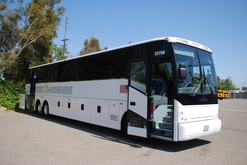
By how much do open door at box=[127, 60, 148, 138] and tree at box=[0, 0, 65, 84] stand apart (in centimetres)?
1403

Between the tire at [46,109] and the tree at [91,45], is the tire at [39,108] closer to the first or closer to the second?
the tire at [46,109]

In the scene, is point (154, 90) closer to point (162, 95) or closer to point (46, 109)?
point (162, 95)

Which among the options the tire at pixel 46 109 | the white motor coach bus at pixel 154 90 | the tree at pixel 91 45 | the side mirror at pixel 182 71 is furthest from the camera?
the tree at pixel 91 45

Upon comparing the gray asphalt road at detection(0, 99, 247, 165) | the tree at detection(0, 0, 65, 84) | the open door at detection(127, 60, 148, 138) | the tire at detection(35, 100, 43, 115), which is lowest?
the gray asphalt road at detection(0, 99, 247, 165)

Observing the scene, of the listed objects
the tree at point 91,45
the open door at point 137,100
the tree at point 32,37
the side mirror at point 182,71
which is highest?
the tree at point 91,45

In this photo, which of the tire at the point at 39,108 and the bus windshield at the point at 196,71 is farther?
the tire at the point at 39,108

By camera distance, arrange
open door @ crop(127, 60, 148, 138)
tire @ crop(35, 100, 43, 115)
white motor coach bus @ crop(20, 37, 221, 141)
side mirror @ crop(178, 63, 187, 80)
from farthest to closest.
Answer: tire @ crop(35, 100, 43, 115), open door @ crop(127, 60, 148, 138), white motor coach bus @ crop(20, 37, 221, 141), side mirror @ crop(178, 63, 187, 80)

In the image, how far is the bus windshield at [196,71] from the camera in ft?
21.0

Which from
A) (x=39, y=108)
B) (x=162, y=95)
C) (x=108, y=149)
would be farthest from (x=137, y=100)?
(x=39, y=108)

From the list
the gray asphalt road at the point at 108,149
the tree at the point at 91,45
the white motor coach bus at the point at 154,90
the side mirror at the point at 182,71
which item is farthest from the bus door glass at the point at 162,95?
the tree at the point at 91,45

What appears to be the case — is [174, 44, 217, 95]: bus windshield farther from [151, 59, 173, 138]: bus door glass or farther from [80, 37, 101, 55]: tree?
[80, 37, 101, 55]: tree

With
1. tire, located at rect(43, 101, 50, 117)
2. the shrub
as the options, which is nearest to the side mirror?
tire, located at rect(43, 101, 50, 117)

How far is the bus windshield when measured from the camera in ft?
21.0

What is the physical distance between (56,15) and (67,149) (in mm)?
16677
